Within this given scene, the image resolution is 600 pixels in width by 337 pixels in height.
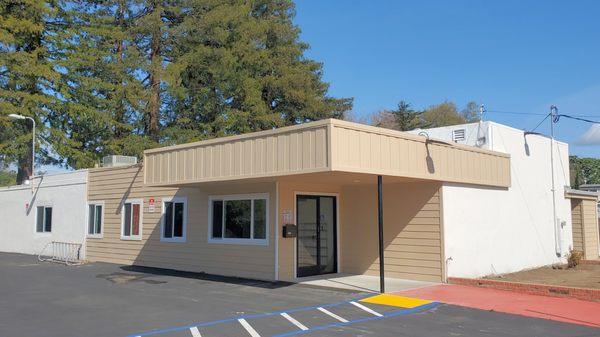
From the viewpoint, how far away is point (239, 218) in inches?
601

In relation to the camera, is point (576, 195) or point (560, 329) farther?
point (576, 195)

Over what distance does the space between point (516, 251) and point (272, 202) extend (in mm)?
7656

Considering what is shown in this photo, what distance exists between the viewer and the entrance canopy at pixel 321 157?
1082 cm

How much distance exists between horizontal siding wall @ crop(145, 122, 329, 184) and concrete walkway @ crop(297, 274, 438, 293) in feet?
10.7

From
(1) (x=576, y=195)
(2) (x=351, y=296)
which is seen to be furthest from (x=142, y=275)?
(1) (x=576, y=195)

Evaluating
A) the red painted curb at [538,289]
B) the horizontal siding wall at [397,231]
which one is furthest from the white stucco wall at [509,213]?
the red painted curb at [538,289]

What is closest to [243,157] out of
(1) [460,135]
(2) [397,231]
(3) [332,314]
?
(3) [332,314]

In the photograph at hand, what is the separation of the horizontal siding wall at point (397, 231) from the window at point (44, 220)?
13742mm

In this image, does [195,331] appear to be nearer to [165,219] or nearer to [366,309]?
[366,309]

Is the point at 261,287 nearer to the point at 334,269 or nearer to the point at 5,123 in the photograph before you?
the point at 334,269

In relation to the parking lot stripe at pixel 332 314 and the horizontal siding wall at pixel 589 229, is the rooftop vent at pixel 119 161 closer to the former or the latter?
the parking lot stripe at pixel 332 314

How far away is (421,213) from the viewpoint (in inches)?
544

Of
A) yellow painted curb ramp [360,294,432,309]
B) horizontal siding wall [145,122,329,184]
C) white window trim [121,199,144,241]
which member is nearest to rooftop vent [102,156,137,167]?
white window trim [121,199,144,241]

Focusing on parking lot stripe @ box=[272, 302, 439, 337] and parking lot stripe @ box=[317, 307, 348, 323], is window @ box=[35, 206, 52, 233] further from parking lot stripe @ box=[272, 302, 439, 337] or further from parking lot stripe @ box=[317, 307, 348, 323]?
parking lot stripe @ box=[272, 302, 439, 337]
